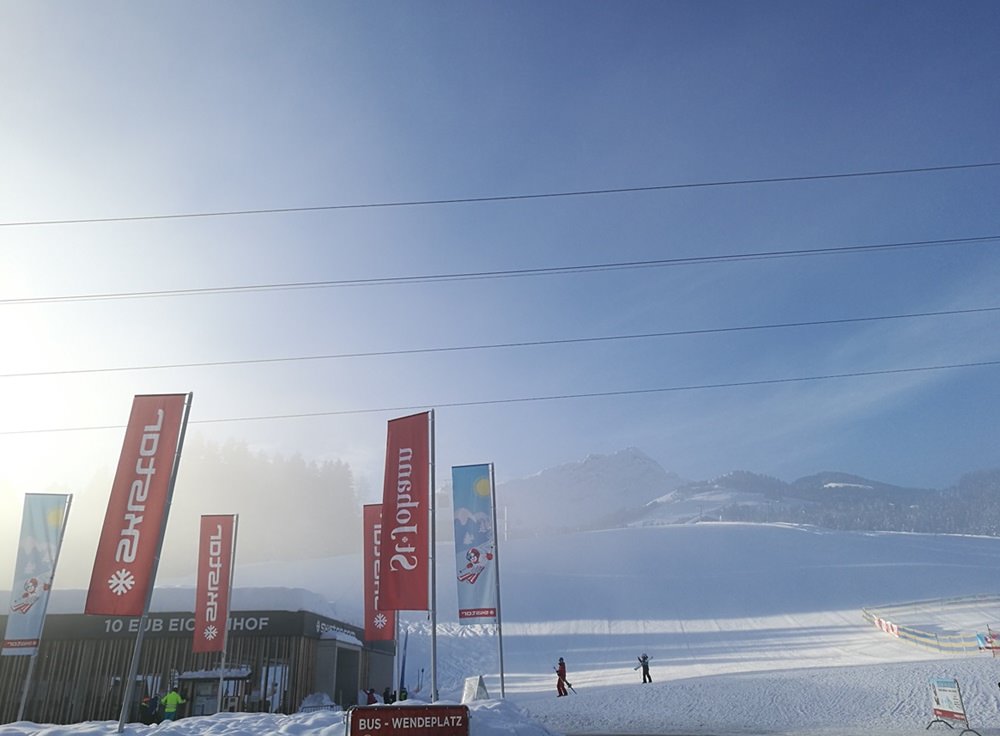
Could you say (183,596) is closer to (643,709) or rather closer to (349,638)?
(349,638)

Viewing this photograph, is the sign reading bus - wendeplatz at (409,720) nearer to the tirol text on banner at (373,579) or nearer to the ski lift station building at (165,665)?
the tirol text on banner at (373,579)

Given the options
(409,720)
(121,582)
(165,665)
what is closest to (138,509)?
(121,582)

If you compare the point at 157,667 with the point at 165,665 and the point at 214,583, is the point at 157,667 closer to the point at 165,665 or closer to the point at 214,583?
the point at 165,665

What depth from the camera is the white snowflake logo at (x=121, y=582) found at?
1253cm

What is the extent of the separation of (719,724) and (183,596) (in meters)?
20.2

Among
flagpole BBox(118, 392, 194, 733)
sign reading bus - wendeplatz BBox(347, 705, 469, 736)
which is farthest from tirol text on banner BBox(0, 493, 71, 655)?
sign reading bus - wendeplatz BBox(347, 705, 469, 736)

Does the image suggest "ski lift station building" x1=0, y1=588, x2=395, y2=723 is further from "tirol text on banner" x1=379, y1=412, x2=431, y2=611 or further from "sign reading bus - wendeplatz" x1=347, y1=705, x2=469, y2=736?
"sign reading bus - wendeplatz" x1=347, y1=705, x2=469, y2=736

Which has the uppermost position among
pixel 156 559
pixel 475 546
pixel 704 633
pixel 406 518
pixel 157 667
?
pixel 475 546

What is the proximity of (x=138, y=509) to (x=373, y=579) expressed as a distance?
12.0 meters

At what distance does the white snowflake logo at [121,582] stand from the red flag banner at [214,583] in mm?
10179

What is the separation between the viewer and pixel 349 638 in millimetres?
31922

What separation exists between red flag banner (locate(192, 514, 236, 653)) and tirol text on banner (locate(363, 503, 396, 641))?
4.27m

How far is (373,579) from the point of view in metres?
24.0

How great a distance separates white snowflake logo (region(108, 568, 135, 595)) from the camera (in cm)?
1253
